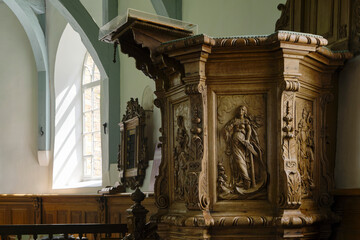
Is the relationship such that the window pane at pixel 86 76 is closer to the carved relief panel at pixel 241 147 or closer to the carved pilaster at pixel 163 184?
the carved pilaster at pixel 163 184

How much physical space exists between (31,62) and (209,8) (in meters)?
6.32

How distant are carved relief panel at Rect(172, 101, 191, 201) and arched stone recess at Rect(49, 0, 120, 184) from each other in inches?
218

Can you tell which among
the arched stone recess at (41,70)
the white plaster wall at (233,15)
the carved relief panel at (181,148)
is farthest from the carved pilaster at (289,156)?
the arched stone recess at (41,70)

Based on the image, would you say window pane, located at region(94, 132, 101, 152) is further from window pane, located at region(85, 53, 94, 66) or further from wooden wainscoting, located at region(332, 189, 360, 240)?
wooden wainscoting, located at region(332, 189, 360, 240)

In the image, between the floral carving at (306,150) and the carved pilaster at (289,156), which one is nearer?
the carved pilaster at (289,156)

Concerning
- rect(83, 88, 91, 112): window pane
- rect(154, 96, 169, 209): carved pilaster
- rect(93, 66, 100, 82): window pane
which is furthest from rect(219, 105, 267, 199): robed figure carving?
rect(83, 88, 91, 112): window pane

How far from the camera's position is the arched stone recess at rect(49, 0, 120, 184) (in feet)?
33.7

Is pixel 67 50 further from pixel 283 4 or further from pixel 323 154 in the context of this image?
pixel 323 154

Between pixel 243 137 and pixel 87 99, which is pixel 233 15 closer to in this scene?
pixel 243 137

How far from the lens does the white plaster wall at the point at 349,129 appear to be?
16.9 feet

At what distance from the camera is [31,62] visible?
12.9 meters

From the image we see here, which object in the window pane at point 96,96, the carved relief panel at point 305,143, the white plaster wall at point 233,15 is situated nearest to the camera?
the carved relief panel at point 305,143

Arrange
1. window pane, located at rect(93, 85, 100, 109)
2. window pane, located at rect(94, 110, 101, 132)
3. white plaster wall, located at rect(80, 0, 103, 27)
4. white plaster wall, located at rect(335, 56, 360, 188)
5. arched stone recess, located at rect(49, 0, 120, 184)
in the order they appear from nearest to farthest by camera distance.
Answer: white plaster wall, located at rect(335, 56, 360, 188), arched stone recess, located at rect(49, 0, 120, 184), white plaster wall, located at rect(80, 0, 103, 27), window pane, located at rect(94, 110, 101, 132), window pane, located at rect(93, 85, 100, 109)

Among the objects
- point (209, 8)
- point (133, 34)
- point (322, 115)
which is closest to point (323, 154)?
point (322, 115)
